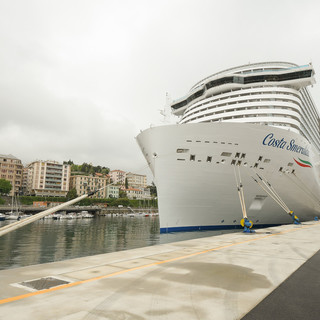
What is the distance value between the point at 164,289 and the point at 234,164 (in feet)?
42.2

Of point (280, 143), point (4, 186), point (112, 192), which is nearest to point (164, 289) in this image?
point (280, 143)

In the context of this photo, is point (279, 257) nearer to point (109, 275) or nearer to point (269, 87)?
point (109, 275)

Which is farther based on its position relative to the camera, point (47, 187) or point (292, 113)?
point (47, 187)

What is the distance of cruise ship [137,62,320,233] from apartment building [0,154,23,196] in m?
88.1

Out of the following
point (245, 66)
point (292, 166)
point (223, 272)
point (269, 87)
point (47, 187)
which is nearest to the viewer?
point (223, 272)

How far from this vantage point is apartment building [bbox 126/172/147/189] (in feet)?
464

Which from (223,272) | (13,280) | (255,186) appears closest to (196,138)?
(255,186)

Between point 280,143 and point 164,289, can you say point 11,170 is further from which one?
point 164,289

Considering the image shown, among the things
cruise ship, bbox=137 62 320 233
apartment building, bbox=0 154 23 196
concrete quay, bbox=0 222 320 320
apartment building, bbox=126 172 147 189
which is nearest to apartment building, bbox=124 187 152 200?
apartment building, bbox=126 172 147 189

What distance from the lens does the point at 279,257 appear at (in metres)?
7.39

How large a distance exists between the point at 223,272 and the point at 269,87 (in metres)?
20.4

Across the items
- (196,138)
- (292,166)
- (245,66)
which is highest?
(245,66)

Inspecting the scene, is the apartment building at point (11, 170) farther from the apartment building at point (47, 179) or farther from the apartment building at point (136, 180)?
the apartment building at point (136, 180)

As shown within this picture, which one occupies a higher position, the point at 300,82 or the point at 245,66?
the point at 245,66
